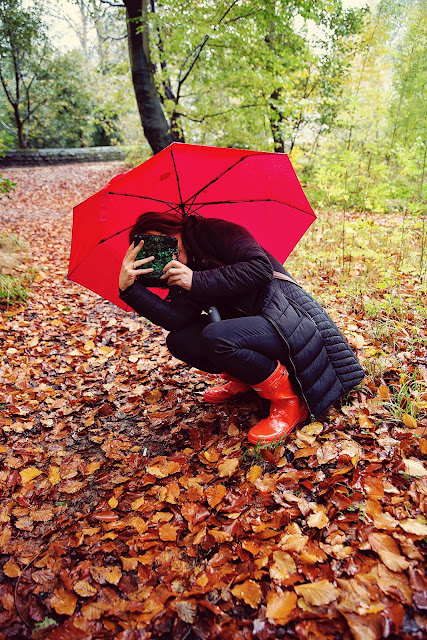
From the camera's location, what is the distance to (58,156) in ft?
54.5

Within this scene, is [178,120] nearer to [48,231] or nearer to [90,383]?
[48,231]

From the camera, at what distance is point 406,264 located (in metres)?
4.01

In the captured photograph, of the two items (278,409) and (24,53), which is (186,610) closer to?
(278,409)

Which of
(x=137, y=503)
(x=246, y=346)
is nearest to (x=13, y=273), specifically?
(x=137, y=503)

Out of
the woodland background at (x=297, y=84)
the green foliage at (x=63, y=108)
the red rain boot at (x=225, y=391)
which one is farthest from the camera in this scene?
the green foliage at (x=63, y=108)

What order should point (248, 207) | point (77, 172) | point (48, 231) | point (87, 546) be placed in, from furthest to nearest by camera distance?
1. point (77, 172)
2. point (48, 231)
3. point (248, 207)
4. point (87, 546)

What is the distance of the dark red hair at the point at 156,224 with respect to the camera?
2.05 metres

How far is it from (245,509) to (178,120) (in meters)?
9.03

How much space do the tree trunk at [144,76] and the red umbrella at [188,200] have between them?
6.59 meters

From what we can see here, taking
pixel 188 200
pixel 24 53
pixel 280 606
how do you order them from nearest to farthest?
pixel 280 606, pixel 188 200, pixel 24 53

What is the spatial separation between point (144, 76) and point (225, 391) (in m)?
7.49

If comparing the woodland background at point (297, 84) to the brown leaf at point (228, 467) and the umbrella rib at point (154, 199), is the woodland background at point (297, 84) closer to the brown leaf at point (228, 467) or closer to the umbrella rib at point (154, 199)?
the umbrella rib at point (154, 199)

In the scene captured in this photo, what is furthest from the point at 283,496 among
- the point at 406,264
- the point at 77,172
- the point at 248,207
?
the point at 77,172

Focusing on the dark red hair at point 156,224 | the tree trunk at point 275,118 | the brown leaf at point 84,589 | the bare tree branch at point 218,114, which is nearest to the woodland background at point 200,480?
the brown leaf at point 84,589
